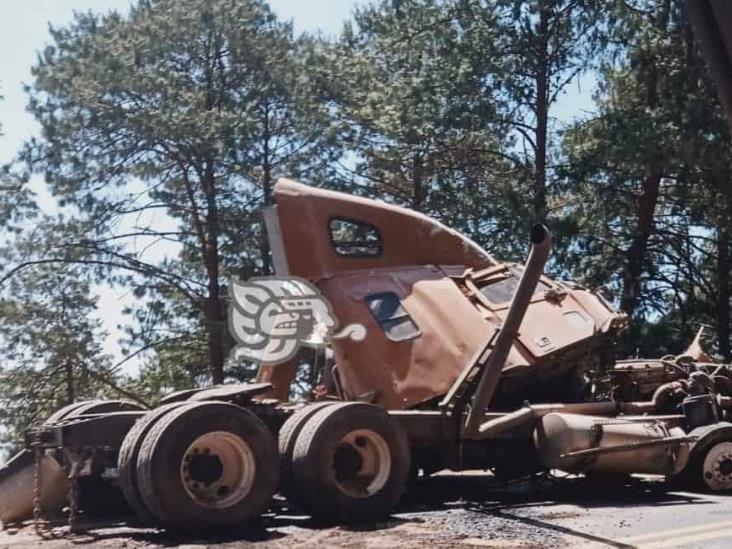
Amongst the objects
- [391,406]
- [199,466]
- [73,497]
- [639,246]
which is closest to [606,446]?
[391,406]

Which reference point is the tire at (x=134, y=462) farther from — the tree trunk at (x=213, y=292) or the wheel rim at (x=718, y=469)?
the tree trunk at (x=213, y=292)

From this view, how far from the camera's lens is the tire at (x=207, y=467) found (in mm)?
6953

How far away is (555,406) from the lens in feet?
32.1

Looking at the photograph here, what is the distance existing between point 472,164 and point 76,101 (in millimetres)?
9066

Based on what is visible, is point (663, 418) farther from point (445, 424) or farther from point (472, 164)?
point (472, 164)

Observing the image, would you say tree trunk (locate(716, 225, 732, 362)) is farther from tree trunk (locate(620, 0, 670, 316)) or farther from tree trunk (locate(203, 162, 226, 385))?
tree trunk (locate(203, 162, 226, 385))

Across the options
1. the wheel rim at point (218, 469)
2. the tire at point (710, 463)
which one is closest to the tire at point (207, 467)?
the wheel rim at point (218, 469)

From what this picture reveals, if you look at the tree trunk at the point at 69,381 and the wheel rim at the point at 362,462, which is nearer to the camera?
the wheel rim at the point at 362,462

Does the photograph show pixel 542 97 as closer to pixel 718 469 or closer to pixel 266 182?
pixel 266 182

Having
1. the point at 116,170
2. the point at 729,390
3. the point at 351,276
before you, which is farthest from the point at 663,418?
the point at 116,170

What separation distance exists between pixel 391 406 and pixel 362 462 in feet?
5.16

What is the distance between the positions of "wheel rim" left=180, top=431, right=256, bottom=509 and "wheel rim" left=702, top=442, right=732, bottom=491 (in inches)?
187

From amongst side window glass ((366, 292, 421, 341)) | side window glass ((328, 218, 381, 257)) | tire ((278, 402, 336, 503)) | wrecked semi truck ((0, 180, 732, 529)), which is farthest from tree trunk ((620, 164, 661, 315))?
tire ((278, 402, 336, 503))

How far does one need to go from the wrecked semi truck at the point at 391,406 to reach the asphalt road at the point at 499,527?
260 mm
